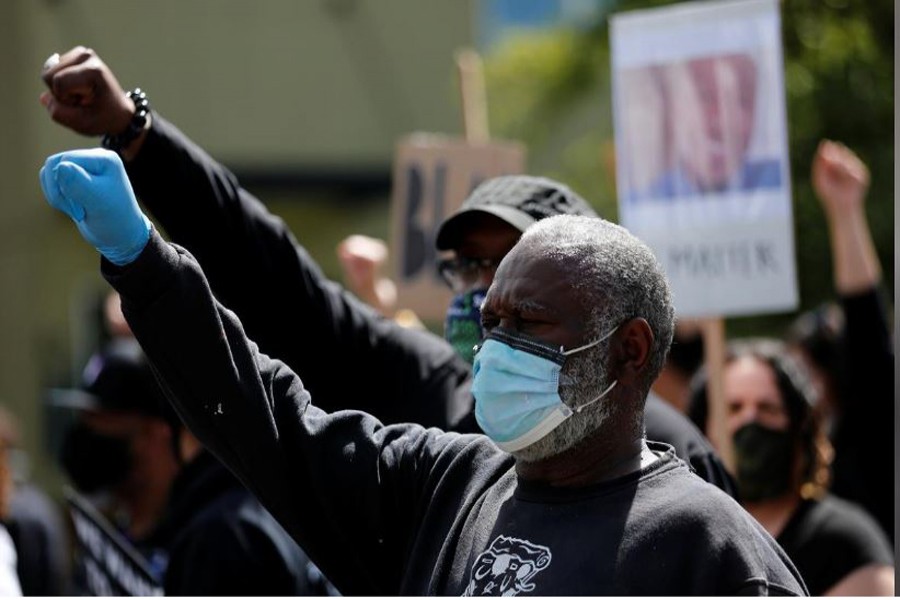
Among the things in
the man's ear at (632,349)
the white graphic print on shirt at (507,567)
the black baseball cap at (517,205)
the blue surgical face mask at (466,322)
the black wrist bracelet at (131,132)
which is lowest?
the white graphic print on shirt at (507,567)

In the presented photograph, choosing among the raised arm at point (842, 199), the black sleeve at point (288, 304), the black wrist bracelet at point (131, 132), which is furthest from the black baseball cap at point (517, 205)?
the raised arm at point (842, 199)

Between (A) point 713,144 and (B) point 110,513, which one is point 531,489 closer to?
(A) point 713,144

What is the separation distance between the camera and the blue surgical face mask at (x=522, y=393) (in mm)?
2586

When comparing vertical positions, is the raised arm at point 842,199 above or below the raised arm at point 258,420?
below

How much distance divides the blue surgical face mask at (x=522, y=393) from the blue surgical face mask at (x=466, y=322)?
927 mm

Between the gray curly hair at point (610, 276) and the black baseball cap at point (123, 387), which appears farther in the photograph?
the black baseball cap at point (123, 387)

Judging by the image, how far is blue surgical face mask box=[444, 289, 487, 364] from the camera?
357 centimetres

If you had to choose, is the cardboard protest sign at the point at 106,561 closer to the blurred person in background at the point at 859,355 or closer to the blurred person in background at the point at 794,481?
the blurred person in background at the point at 794,481

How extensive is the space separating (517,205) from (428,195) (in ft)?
8.02

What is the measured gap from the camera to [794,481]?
475 centimetres

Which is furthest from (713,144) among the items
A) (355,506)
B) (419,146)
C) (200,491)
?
(355,506)

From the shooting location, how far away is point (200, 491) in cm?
440

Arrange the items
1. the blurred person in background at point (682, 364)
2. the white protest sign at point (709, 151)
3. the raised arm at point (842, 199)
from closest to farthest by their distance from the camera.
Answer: the white protest sign at point (709, 151) → the raised arm at point (842, 199) → the blurred person in background at point (682, 364)

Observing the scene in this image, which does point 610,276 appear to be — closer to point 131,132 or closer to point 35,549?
point 131,132
